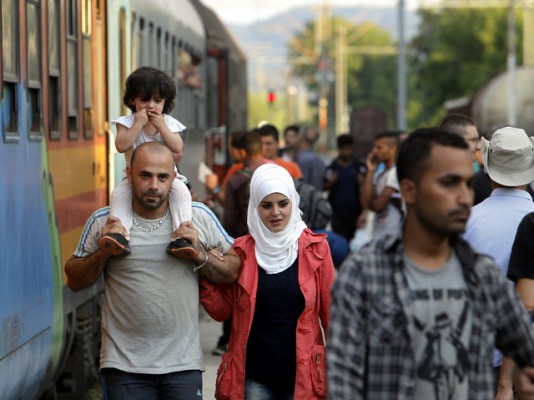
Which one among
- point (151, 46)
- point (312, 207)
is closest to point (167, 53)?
point (151, 46)

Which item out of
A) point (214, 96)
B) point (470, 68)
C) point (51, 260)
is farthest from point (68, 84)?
point (470, 68)

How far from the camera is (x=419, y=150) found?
15.2 ft

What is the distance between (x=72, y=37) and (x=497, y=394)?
13.7 feet

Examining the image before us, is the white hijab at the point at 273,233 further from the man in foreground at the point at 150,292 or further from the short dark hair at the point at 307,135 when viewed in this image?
the short dark hair at the point at 307,135

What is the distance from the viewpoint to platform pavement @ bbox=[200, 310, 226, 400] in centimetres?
1091

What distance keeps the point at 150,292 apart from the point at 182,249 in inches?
9.5

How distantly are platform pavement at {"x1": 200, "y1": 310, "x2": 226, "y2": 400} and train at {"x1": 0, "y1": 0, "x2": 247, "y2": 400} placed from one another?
81 centimetres

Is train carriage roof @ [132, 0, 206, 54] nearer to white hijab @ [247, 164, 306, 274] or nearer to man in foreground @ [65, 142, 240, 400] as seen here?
white hijab @ [247, 164, 306, 274]

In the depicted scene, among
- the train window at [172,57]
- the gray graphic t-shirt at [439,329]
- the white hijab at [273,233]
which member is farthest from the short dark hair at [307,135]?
the gray graphic t-shirt at [439,329]

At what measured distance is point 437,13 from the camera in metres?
89.6

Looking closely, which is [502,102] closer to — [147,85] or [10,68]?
[10,68]

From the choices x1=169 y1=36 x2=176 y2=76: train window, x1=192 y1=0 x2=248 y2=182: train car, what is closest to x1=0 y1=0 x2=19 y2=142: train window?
x1=169 y1=36 x2=176 y2=76: train window

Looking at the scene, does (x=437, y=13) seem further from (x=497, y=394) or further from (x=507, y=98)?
(x=497, y=394)

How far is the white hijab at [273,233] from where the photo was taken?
625 centimetres
